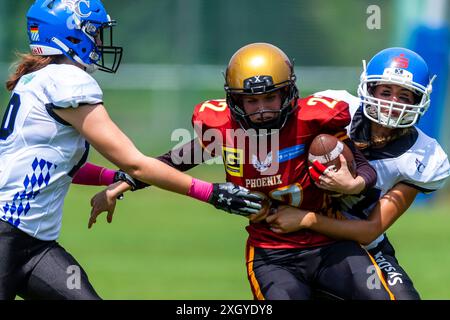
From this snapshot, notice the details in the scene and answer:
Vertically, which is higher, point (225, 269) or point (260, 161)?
point (260, 161)

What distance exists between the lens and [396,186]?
15.7 feet

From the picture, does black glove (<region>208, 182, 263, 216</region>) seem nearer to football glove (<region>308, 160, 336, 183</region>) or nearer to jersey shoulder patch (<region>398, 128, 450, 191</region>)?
football glove (<region>308, 160, 336, 183</region>)

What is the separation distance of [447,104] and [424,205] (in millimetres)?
2220

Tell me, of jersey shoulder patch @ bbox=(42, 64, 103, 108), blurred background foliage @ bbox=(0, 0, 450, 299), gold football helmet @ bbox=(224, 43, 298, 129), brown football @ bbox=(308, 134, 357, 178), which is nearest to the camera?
jersey shoulder patch @ bbox=(42, 64, 103, 108)

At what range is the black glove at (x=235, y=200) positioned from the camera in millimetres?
4395

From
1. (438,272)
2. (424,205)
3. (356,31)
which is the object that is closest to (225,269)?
(438,272)

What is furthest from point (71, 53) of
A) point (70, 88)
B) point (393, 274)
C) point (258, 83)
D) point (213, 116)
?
point (393, 274)

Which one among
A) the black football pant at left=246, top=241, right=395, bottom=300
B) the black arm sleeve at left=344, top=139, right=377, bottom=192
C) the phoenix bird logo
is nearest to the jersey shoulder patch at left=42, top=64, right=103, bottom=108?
the phoenix bird logo

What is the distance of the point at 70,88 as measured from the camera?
14.1 ft

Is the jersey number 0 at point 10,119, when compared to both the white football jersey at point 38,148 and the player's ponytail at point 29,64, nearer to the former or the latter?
the white football jersey at point 38,148

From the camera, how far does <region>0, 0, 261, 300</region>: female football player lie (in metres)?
4.31

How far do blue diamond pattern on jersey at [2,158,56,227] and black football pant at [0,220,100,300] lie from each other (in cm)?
5

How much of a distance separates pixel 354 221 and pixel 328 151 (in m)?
0.44
